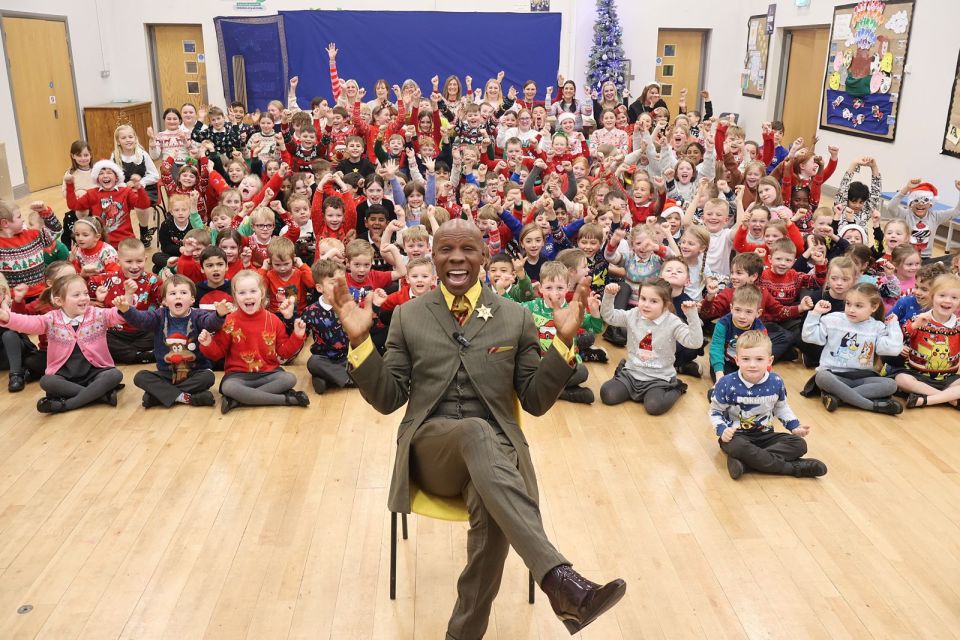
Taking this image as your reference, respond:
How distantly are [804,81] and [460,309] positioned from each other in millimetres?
11353

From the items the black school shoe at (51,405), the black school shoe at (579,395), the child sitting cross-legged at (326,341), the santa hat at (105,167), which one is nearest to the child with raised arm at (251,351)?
the child sitting cross-legged at (326,341)

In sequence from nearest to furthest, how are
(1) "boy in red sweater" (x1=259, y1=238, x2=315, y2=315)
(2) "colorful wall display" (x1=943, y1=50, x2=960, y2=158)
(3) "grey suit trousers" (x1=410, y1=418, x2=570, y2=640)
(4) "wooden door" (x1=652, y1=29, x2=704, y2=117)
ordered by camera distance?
(3) "grey suit trousers" (x1=410, y1=418, x2=570, y2=640)
(1) "boy in red sweater" (x1=259, y1=238, x2=315, y2=315)
(2) "colorful wall display" (x1=943, y1=50, x2=960, y2=158)
(4) "wooden door" (x1=652, y1=29, x2=704, y2=117)

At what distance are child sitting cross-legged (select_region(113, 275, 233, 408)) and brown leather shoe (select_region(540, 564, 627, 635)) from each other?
287 centimetres

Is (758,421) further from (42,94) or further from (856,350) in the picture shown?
(42,94)

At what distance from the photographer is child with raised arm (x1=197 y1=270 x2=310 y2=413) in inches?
180

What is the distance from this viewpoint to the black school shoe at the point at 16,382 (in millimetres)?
4785

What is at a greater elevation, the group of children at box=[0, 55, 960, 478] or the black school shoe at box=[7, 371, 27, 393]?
the group of children at box=[0, 55, 960, 478]

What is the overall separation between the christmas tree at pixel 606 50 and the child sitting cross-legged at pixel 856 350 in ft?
31.7

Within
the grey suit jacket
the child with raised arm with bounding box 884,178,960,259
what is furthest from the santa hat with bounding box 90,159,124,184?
the child with raised arm with bounding box 884,178,960,259

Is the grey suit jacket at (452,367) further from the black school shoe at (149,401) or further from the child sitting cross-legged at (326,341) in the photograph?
the black school shoe at (149,401)

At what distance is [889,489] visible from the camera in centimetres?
380

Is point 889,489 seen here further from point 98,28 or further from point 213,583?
point 98,28

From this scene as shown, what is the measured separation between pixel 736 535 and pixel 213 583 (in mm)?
2093

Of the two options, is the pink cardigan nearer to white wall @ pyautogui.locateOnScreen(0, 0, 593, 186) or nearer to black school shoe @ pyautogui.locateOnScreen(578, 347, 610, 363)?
black school shoe @ pyautogui.locateOnScreen(578, 347, 610, 363)
